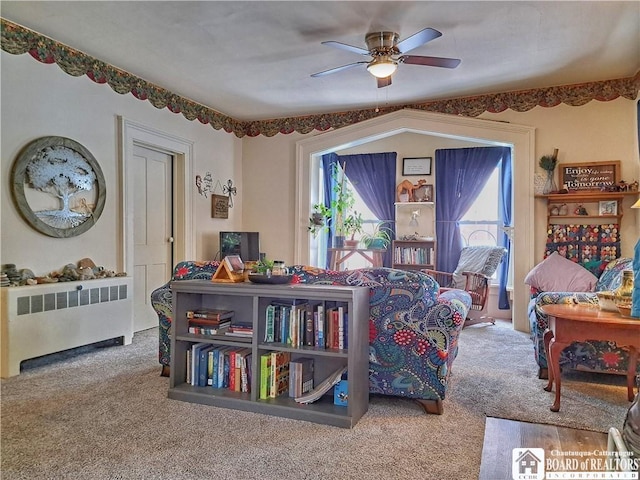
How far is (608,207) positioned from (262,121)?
14.3 ft

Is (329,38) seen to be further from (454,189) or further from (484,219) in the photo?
(484,219)

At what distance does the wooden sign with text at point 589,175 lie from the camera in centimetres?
443

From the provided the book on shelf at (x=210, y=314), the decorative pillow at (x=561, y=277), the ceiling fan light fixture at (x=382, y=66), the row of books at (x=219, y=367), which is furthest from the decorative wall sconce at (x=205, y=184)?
the decorative pillow at (x=561, y=277)

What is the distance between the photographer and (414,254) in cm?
604

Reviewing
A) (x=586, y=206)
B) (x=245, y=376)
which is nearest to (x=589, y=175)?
(x=586, y=206)

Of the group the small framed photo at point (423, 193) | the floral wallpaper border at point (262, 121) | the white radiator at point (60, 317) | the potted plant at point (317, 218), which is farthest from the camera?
the small framed photo at point (423, 193)

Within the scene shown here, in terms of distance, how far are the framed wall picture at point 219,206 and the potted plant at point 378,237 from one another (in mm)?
2021

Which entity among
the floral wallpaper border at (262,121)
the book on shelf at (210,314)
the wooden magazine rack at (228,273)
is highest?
the floral wallpaper border at (262,121)

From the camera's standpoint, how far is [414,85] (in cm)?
463

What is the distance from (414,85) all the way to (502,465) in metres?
4.05

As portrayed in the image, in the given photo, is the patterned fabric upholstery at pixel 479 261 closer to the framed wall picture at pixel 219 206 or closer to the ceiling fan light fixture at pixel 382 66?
the ceiling fan light fixture at pixel 382 66

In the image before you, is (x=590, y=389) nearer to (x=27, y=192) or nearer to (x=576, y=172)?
(x=576, y=172)

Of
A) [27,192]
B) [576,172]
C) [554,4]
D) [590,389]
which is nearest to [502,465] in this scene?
[590,389]

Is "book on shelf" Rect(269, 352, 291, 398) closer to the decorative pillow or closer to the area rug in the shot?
the area rug
